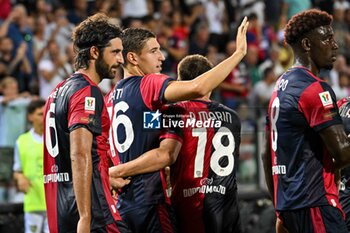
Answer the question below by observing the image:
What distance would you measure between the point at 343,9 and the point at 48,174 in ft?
46.5

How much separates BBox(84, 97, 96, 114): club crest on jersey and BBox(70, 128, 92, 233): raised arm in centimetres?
15

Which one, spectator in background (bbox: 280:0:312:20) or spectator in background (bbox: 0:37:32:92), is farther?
spectator in background (bbox: 280:0:312:20)

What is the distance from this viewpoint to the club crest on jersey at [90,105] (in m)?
6.04

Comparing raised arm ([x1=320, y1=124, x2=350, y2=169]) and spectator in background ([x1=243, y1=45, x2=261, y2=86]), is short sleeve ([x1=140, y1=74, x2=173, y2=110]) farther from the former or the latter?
spectator in background ([x1=243, y1=45, x2=261, y2=86])

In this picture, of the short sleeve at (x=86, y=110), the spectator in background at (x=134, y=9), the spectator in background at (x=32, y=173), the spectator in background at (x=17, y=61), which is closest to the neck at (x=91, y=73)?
the short sleeve at (x=86, y=110)

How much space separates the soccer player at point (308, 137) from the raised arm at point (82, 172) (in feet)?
4.86

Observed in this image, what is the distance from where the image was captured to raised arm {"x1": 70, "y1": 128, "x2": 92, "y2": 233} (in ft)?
19.2

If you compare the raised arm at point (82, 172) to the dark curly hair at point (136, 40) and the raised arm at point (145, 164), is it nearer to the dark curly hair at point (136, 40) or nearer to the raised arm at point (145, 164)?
the raised arm at point (145, 164)

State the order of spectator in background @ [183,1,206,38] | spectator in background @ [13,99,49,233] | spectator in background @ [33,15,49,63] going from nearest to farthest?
spectator in background @ [13,99,49,233] < spectator in background @ [33,15,49,63] < spectator in background @ [183,1,206,38]

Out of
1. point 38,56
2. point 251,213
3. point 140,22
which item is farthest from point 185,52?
point 251,213

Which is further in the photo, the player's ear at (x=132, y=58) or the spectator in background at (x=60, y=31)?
the spectator in background at (x=60, y=31)

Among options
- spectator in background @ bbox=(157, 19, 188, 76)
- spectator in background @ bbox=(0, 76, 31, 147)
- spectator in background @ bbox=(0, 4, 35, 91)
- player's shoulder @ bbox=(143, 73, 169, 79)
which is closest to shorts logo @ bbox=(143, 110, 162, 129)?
player's shoulder @ bbox=(143, 73, 169, 79)

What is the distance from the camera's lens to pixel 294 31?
21.4 feet

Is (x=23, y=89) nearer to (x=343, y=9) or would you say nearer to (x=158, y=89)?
(x=158, y=89)
